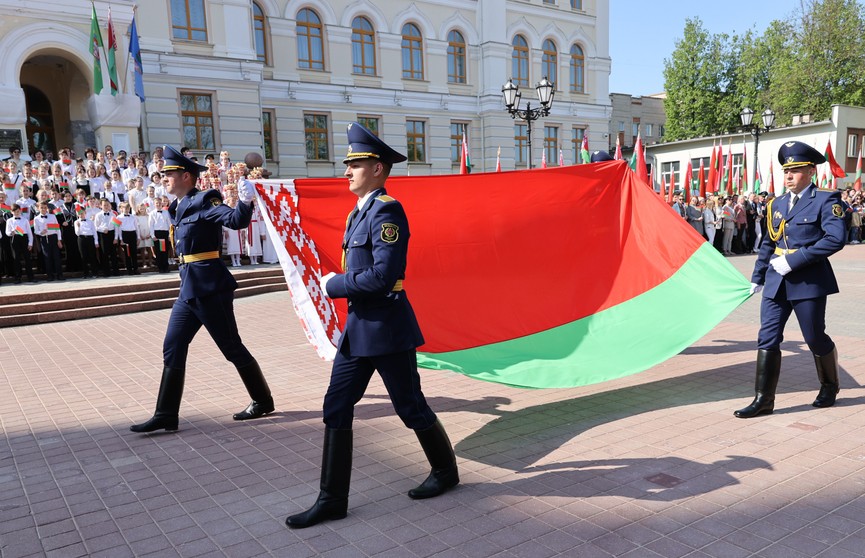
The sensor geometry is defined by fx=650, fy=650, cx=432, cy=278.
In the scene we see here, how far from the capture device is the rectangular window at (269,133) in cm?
2809

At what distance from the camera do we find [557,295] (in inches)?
249

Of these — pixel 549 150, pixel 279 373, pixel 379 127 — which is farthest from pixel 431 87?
pixel 279 373

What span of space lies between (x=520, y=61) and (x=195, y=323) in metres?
32.1

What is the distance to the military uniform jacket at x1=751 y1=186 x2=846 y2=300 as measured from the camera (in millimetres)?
5102

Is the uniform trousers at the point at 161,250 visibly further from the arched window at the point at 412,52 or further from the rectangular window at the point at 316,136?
the arched window at the point at 412,52

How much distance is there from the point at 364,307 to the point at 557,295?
10.1ft

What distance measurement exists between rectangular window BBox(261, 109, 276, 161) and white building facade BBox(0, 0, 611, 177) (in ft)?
0.19

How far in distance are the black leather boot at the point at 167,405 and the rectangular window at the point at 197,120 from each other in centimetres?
2142

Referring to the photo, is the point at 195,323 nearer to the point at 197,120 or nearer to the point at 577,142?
the point at 197,120

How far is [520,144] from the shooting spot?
35062 mm

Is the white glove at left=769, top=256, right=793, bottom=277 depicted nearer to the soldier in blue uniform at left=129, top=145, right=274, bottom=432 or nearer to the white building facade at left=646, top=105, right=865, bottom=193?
the soldier in blue uniform at left=129, top=145, right=274, bottom=432

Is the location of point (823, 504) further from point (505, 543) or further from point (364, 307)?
point (364, 307)

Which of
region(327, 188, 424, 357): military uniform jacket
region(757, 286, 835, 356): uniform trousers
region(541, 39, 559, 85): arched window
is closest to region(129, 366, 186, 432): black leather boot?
region(327, 188, 424, 357): military uniform jacket

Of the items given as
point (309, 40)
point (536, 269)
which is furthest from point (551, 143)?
point (536, 269)
